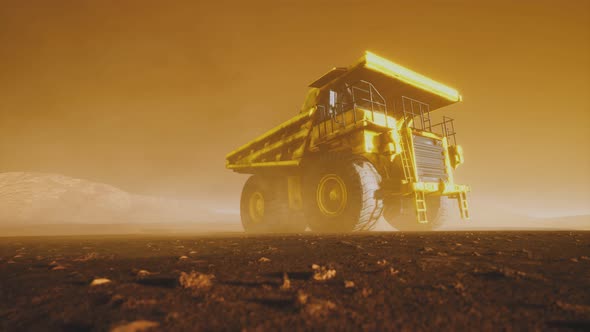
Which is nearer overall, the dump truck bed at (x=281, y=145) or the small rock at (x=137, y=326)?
the small rock at (x=137, y=326)

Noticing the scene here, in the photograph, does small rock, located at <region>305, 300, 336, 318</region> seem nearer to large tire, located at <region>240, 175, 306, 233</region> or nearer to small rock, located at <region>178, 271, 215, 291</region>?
small rock, located at <region>178, 271, 215, 291</region>

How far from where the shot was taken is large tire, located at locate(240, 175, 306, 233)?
773 cm

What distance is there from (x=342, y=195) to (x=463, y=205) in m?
3.09

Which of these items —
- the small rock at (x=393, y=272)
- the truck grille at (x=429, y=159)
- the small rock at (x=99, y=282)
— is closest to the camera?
the small rock at (x=99, y=282)

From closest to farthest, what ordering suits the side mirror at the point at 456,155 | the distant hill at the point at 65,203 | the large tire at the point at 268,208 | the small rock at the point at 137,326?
1. the small rock at the point at 137,326
2. the side mirror at the point at 456,155
3. the large tire at the point at 268,208
4. the distant hill at the point at 65,203

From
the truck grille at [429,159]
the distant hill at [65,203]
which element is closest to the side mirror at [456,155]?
the truck grille at [429,159]

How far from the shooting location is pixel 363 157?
18.6 feet

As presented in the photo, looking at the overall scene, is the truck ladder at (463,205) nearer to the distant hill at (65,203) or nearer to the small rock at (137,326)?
the small rock at (137,326)

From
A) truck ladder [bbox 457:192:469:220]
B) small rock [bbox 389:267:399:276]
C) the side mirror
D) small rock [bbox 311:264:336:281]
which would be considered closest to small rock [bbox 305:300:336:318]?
small rock [bbox 311:264:336:281]

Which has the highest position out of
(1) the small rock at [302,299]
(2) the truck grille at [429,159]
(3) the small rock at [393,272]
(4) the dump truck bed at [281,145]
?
(4) the dump truck bed at [281,145]

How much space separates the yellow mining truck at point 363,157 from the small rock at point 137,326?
15.1 ft

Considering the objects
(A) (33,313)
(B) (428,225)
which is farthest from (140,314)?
(B) (428,225)

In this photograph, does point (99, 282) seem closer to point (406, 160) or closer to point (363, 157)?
point (363, 157)

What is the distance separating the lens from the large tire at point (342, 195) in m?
5.13
